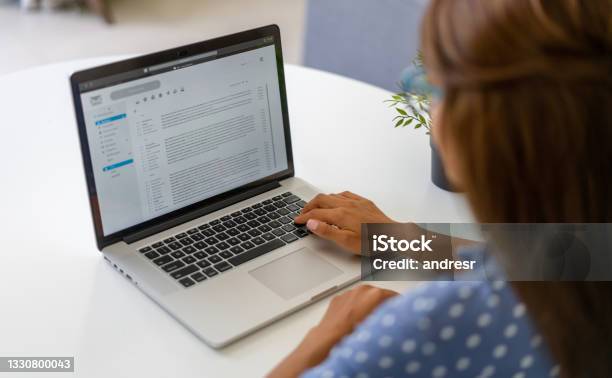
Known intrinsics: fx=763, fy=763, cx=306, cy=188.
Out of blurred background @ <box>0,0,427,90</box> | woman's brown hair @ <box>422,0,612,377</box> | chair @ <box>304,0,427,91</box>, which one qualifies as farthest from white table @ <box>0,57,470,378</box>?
blurred background @ <box>0,0,427,90</box>

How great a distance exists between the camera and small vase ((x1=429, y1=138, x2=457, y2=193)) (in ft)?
4.18

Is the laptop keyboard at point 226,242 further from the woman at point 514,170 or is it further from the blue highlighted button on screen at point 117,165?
the woman at point 514,170

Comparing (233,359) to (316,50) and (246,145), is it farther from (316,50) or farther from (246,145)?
(316,50)

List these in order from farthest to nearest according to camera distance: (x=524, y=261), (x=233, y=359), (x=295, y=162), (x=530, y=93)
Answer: (x=295, y=162) < (x=233, y=359) < (x=524, y=261) < (x=530, y=93)

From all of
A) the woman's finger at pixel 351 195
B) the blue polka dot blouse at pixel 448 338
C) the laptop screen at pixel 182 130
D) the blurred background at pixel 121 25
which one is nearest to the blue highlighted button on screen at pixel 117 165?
the laptop screen at pixel 182 130

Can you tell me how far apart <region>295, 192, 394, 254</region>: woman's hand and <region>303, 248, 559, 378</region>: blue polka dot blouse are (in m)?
0.35

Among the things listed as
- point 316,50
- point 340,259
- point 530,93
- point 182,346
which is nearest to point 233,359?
point 182,346

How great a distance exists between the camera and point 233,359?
920mm

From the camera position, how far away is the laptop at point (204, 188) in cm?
101

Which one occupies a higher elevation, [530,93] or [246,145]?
[530,93]

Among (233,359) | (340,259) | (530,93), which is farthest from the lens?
(340,259)

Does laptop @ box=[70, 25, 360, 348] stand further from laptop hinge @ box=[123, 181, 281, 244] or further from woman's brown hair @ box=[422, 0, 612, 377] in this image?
woman's brown hair @ box=[422, 0, 612, 377]

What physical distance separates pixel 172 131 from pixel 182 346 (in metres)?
0.33

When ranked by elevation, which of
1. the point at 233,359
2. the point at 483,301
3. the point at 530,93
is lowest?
the point at 233,359
